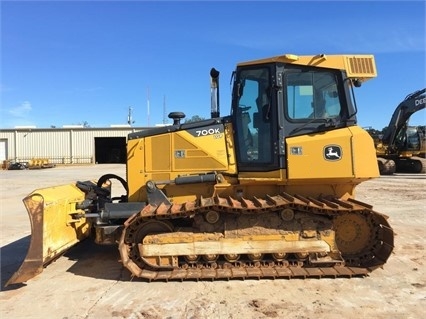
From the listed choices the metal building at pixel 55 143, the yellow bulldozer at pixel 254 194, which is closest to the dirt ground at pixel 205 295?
the yellow bulldozer at pixel 254 194

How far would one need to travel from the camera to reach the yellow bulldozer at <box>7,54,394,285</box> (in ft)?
20.1

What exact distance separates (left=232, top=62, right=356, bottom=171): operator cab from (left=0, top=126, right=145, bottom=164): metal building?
47171 millimetres

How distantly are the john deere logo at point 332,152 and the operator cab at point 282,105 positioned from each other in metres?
0.35

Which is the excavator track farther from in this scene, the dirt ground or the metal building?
the metal building

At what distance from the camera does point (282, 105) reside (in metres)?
6.52

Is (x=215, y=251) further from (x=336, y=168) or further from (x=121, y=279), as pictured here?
(x=336, y=168)

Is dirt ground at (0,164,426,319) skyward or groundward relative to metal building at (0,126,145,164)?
groundward

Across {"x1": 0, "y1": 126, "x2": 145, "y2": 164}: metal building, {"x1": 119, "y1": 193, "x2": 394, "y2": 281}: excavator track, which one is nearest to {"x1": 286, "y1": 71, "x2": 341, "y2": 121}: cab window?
{"x1": 119, "y1": 193, "x2": 394, "y2": 281}: excavator track

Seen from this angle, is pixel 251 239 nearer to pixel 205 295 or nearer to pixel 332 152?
pixel 205 295

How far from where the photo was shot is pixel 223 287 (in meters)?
5.70

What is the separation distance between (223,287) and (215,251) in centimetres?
64

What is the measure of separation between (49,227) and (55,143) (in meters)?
50.2

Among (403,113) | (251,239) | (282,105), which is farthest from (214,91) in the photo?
(403,113)

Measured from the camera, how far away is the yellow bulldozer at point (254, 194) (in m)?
6.13
